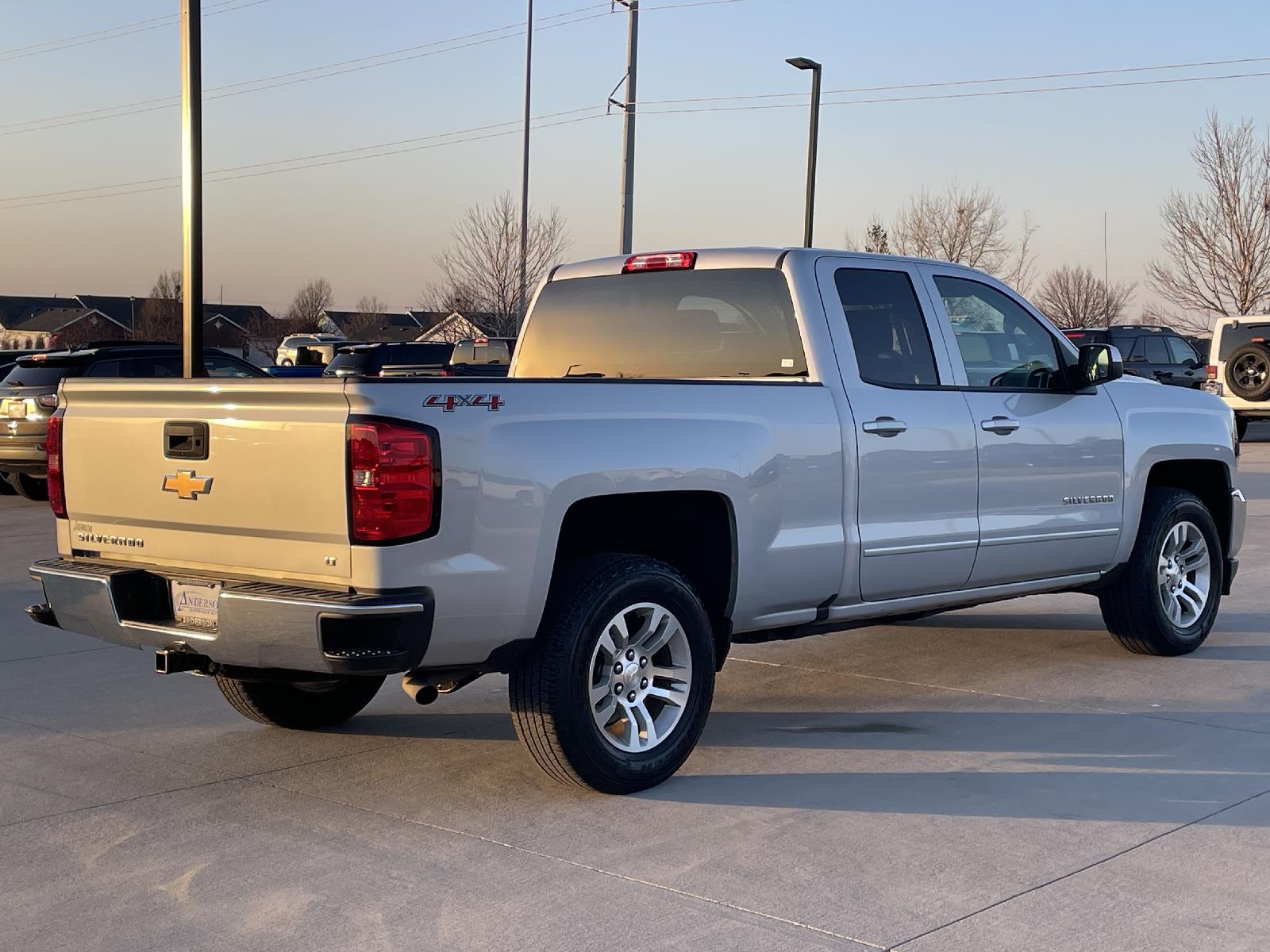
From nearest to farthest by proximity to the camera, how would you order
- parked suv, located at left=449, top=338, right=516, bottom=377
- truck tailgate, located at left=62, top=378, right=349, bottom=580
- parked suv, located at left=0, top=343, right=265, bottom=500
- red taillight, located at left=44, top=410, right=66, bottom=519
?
truck tailgate, located at left=62, top=378, right=349, bottom=580 → red taillight, located at left=44, top=410, right=66, bottom=519 → parked suv, located at left=449, top=338, right=516, bottom=377 → parked suv, located at left=0, top=343, right=265, bottom=500

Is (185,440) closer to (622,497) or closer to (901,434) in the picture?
(622,497)

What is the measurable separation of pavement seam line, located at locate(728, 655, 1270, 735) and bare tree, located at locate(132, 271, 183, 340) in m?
78.6

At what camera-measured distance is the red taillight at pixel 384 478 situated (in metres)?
4.64

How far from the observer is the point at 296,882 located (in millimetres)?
4410

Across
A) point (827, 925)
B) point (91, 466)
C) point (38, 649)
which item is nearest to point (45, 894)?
point (91, 466)

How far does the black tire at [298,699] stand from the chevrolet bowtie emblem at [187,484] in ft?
3.85

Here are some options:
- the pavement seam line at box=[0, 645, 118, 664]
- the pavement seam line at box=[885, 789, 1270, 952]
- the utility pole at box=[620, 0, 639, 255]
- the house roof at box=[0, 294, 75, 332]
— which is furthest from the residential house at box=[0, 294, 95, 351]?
the pavement seam line at box=[885, 789, 1270, 952]

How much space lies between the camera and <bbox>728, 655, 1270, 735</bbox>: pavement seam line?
6387mm

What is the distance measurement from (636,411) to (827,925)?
2007 millimetres

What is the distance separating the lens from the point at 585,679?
5188mm

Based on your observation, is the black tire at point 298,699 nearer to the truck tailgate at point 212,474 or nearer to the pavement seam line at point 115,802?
the pavement seam line at point 115,802

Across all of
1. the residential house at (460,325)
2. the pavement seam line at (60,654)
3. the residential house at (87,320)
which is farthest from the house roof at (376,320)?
the pavement seam line at (60,654)

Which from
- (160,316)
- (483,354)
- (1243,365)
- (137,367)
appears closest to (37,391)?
(137,367)

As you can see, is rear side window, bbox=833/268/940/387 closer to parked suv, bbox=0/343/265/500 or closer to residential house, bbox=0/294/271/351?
parked suv, bbox=0/343/265/500
